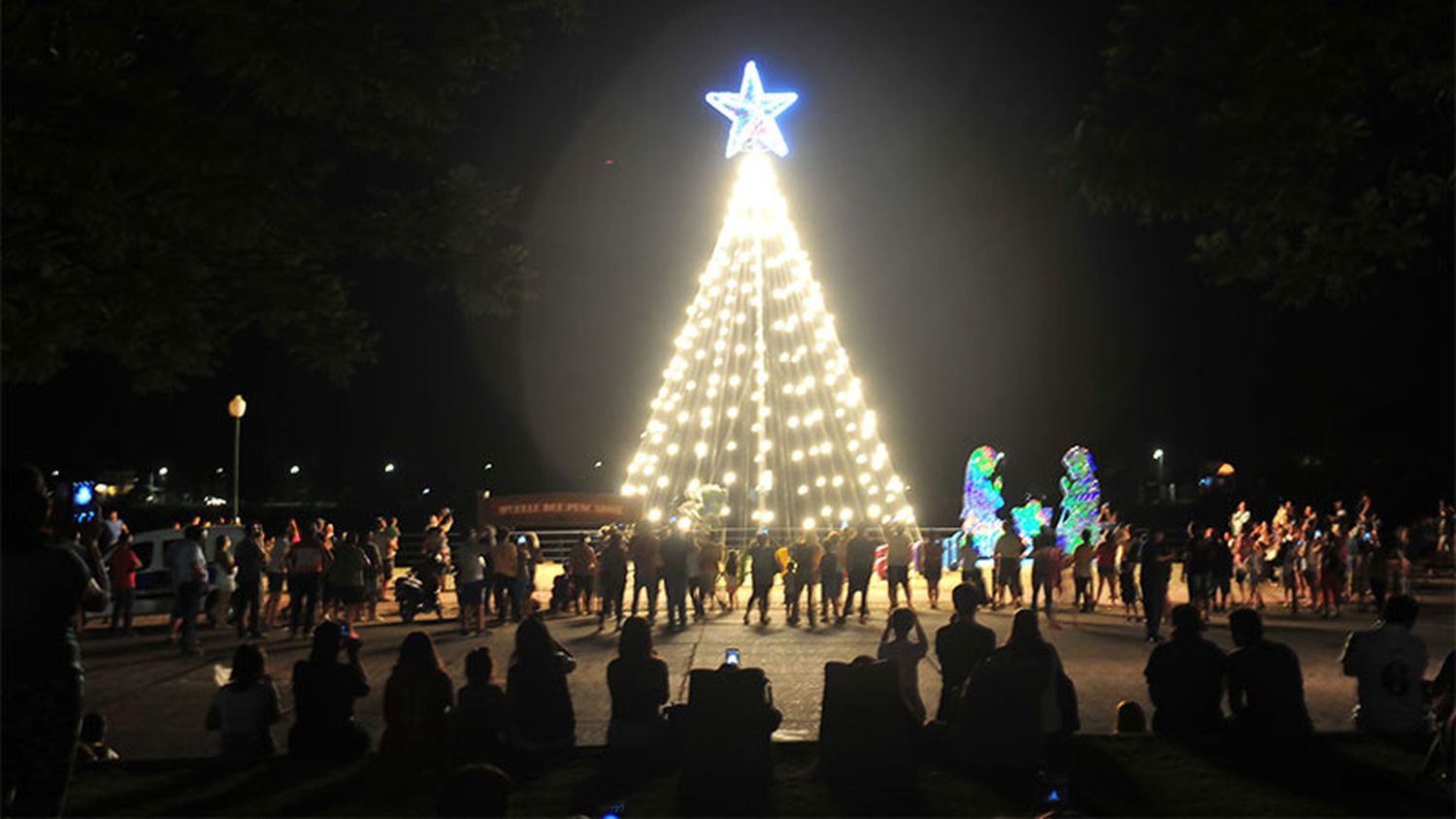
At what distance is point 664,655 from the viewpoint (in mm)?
16281

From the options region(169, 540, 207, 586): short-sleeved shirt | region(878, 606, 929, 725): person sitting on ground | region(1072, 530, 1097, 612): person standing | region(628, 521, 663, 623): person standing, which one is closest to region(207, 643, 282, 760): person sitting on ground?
region(878, 606, 929, 725): person sitting on ground

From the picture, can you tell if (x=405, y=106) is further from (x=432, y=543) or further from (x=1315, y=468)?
(x=1315, y=468)

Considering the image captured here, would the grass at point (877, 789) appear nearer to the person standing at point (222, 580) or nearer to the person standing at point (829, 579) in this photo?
the person standing at point (222, 580)

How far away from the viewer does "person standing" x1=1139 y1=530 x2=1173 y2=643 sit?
17.6 m

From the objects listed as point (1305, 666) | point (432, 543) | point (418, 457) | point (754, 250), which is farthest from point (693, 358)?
point (418, 457)

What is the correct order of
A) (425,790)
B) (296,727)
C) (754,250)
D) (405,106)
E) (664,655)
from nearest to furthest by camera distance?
(425,790) < (296,727) < (405,106) < (664,655) < (754,250)

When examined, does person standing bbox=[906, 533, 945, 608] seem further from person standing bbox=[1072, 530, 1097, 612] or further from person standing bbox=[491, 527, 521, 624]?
person standing bbox=[491, 527, 521, 624]

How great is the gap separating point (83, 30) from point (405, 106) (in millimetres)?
2564

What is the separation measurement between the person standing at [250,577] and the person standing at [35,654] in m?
13.4

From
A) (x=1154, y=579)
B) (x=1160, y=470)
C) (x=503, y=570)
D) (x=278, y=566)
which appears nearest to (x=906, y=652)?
(x=1154, y=579)

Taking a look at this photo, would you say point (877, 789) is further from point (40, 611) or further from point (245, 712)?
point (40, 611)

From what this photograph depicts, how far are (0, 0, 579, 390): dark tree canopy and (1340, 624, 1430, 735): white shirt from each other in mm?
7810

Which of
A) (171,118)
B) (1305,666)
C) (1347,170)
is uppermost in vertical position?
(171,118)

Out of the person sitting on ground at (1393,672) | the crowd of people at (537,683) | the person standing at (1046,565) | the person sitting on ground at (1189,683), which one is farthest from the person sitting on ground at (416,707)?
the person standing at (1046,565)
